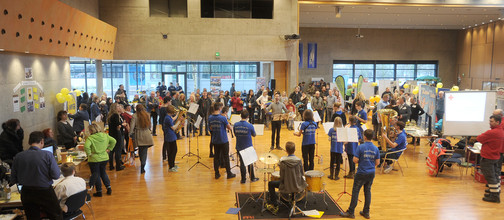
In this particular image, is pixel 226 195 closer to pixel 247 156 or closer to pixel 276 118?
pixel 247 156

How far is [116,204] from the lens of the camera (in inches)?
255

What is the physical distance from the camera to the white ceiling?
57.8ft

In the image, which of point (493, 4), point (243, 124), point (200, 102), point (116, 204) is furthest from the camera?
point (493, 4)

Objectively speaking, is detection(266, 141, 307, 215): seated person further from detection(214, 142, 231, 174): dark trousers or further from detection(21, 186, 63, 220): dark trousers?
detection(21, 186, 63, 220): dark trousers

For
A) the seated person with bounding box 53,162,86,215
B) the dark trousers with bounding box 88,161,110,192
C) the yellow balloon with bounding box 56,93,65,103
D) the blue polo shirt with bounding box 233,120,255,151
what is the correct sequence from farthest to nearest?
the yellow balloon with bounding box 56,93,65,103 → the blue polo shirt with bounding box 233,120,255,151 → the dark trousers with bounding box 88,161,110,192 → the seated person with bounding box 53,162,86,215

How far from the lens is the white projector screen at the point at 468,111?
27.3ft

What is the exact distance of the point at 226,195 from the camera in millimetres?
6918

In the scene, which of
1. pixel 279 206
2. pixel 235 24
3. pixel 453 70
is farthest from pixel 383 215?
pixel 453 70

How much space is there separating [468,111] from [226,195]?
590 cm

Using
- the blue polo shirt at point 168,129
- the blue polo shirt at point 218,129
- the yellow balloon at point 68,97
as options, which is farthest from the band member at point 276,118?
the yellow balloon at point 68,97

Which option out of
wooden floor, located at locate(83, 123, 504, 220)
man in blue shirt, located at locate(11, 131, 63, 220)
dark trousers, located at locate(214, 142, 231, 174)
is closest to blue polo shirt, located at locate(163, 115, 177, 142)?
wooden floor, located at locate(83, 123, 504, 220)

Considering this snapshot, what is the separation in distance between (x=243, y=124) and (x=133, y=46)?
31.3ft

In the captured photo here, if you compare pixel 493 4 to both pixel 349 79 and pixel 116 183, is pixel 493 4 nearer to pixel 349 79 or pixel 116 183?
pixel 349 79

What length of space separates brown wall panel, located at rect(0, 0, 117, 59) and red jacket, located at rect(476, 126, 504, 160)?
29.2 ft
